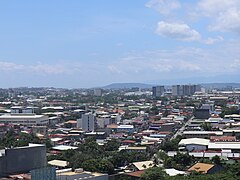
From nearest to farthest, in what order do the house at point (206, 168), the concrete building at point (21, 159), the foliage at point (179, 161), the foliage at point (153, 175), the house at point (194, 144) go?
the foliage at point (153, 175), the concrete building at point (21, 159), the house at point (206, 168), the foliage at point (179, 161), the house at point (194, 144)

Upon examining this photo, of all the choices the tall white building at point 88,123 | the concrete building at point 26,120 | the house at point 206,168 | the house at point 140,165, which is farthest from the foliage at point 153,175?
the concrete building at point 26,120

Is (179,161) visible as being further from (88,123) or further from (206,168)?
(88,123)

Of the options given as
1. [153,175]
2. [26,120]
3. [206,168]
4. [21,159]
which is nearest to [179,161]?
[206,168]

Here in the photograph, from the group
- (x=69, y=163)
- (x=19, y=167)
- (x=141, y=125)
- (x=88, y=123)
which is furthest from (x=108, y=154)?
(x=141, y=125)

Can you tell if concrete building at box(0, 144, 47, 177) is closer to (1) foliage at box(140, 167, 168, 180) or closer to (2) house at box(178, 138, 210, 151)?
(1) foliage at box(140, 167, 168, 180)

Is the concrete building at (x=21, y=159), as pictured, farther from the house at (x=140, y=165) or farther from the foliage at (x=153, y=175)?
the foliage at (x=153, y=175)

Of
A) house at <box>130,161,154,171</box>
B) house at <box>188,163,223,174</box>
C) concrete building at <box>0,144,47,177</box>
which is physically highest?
concrete building at <box>0,144,47,177</box>

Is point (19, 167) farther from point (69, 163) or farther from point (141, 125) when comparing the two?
point (141, 125)

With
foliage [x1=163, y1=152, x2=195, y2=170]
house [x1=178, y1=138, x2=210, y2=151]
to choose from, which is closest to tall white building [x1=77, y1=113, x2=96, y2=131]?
house [x1=178, y1=138, x2=210, y2=151]
